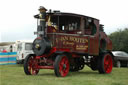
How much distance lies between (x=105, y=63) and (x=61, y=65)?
3.47m

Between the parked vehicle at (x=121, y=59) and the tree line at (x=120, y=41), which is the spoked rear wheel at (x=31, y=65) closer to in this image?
the parked vehicle at (x=121, y=59)

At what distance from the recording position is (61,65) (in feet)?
36.6

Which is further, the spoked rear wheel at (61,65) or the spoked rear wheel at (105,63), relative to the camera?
the spoked rear wheel at (105,63)

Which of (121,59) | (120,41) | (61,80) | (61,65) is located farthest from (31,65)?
(120,41)

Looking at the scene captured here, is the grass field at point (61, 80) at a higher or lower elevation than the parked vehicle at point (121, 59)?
higher

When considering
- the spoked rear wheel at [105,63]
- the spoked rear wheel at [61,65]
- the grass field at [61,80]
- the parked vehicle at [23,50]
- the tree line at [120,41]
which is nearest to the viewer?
the grass field at [61,80]

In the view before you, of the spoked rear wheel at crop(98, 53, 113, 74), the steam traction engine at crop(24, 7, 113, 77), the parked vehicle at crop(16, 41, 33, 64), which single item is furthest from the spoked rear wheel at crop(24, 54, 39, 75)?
the parked vehicle at crop(16, 41, 33, 64)

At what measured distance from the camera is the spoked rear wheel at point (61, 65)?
35.3ft

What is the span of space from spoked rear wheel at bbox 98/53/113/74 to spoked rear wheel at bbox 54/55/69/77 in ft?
8.37

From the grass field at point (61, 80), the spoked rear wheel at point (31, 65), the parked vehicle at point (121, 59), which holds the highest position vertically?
the spoked rear wheel at point (31, 65)

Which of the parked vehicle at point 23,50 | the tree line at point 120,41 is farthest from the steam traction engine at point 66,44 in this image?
the tree line at point 120,41

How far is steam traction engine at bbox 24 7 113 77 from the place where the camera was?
37.1 ft

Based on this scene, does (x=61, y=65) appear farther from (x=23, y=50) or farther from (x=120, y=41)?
(x=120, y=41)

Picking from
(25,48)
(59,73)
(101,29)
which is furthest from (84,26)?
(25,48)
